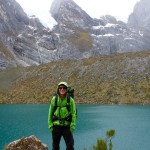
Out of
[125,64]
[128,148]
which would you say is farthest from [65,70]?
[128,148]

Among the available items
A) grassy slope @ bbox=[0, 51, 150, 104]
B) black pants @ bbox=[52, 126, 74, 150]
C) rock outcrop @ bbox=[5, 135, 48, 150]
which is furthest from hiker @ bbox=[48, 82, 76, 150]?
grassy slope @ bbox=[0, 51, 150, 104]

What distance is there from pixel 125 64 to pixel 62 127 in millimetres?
81453

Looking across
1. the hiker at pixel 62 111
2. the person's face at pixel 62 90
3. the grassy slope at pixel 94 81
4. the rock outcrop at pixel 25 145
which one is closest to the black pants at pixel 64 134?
the hiker at pixel 62 111

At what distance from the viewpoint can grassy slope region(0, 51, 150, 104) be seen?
268 ft

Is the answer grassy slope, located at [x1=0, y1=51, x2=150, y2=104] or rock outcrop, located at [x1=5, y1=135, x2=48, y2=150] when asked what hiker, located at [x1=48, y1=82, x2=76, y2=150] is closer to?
rock outcrop, located at [x1=5, y1=135, x2=48, y2=150]

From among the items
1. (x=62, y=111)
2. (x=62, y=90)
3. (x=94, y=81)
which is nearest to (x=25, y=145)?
(x=62, y=111)

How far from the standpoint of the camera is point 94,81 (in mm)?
89062

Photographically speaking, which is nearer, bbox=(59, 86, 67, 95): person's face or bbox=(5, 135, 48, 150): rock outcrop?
bbox=(59, 86, 67, 95): person's face

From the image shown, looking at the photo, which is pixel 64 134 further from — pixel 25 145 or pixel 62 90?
pixel 25 145

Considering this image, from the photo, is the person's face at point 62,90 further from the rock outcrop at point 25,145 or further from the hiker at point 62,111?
the rock outcrop at point 25,145

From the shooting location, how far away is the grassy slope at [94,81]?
268ft

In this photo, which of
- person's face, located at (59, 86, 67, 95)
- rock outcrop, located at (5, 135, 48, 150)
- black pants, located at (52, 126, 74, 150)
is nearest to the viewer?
person's face, located at (59, 86, 67, 95)

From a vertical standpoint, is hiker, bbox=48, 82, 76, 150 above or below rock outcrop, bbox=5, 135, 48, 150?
above

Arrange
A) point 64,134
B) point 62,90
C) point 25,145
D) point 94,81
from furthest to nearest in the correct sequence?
1. point 94,81
2. point 25,145
3. point 64,134
4. point 62,90
